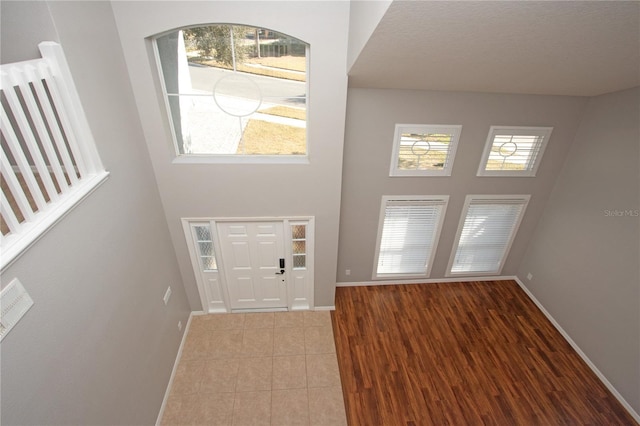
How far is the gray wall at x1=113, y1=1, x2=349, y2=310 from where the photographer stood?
2.97 metres

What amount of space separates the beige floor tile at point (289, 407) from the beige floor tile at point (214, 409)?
1.81ft

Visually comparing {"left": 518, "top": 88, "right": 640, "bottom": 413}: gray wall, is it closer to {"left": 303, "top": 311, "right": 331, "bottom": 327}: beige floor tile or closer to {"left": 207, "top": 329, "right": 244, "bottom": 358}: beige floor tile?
{"left": 303, "top": 311, "right": 331, "bottom": 327}: beige floor tile

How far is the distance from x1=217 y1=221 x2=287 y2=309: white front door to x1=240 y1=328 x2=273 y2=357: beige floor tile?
1.51 feet

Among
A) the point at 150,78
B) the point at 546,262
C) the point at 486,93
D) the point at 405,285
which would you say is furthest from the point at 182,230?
the point at 546,262

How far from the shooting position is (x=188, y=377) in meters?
3.93

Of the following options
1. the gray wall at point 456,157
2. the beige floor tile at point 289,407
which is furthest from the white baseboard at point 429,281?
the beige floor tile at point 289,407

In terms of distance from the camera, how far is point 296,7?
9.84 feet

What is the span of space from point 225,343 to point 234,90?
372cm

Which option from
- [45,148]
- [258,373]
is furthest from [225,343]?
[45,148]

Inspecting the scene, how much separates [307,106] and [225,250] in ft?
8.16

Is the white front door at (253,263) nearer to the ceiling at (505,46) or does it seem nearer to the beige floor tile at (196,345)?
the beige floor tile at (196,345)

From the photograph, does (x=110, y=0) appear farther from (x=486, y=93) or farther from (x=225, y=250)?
(x=486, y=93)

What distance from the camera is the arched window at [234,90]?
3.25 m

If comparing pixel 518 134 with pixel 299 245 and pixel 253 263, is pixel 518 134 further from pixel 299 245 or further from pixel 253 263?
pixel 253 263
